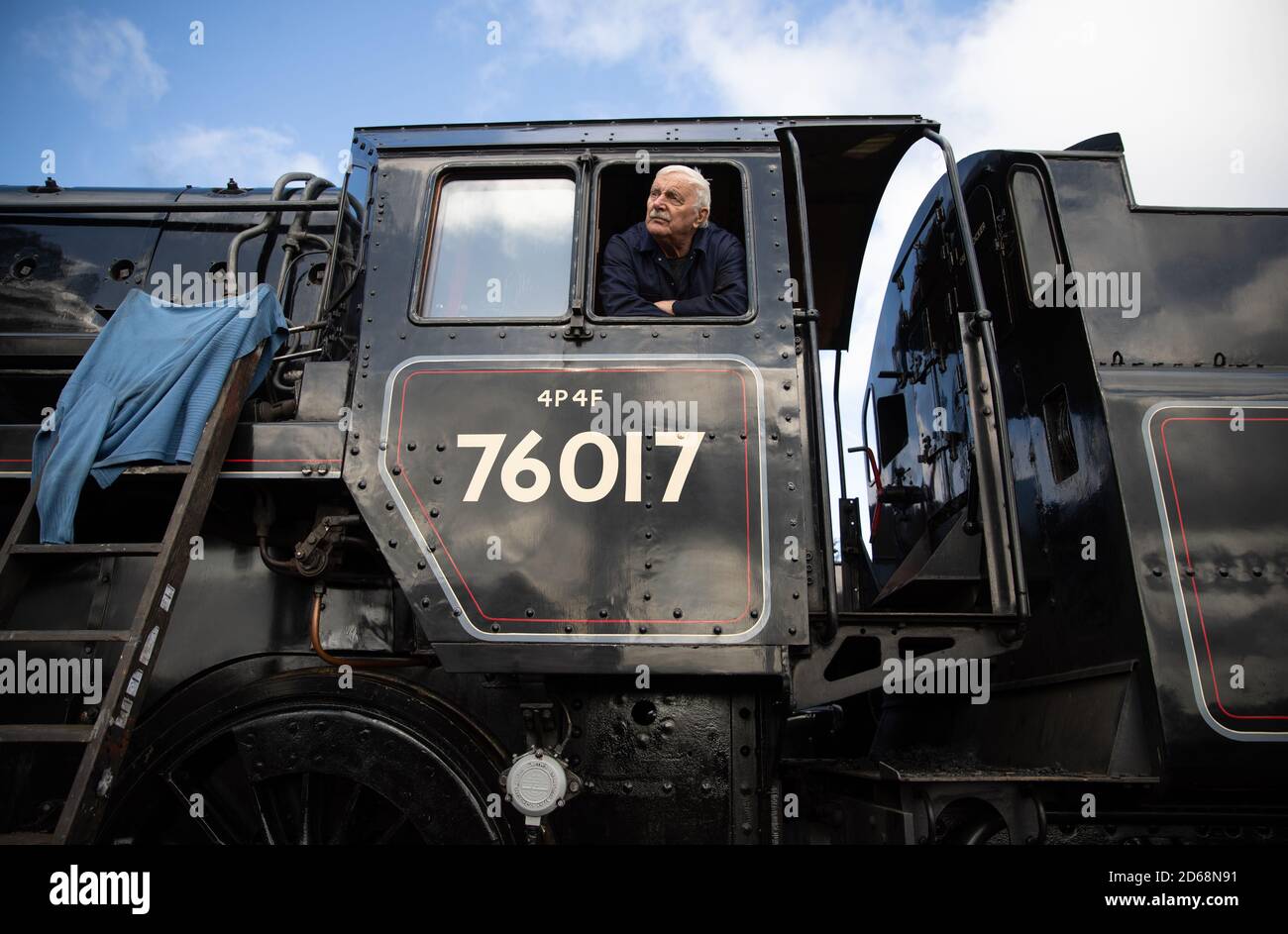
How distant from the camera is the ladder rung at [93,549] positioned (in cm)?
248

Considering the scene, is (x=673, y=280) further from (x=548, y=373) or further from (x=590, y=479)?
(x=590, y=479)

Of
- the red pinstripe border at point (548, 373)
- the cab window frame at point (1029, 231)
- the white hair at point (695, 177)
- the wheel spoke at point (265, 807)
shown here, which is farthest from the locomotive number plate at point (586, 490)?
the cab window frame at point (1029, 231)

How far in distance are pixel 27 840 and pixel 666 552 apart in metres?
1.87

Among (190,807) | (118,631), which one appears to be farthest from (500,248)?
(190,807)

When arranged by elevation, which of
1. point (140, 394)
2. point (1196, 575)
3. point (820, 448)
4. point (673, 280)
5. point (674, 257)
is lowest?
point (1196, 575)

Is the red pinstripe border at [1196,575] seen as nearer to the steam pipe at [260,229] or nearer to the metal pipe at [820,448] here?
the metal pipe at [820,448]

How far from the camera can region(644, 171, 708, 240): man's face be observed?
9.55ft

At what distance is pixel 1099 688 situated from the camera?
2.64 metres

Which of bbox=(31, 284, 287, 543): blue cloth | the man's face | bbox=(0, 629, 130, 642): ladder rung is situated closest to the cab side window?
the man's face

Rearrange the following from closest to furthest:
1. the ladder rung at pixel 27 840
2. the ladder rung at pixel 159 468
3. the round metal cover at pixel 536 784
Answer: the ladder rung at pixel 27 840 < the round metal cover at pixel 536 784 < the ladder rung at pixel 159 468

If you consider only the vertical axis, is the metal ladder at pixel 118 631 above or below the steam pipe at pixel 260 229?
below

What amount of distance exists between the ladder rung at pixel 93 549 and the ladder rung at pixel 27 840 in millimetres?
802

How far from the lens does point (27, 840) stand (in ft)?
6.76
